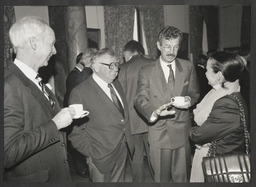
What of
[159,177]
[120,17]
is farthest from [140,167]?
[120,17]

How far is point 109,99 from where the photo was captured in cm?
280

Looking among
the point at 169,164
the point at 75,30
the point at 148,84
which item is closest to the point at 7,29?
the point at 75,30

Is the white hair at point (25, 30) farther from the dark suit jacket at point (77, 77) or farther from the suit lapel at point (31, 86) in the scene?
the dark suit jacket at point (77, 77)

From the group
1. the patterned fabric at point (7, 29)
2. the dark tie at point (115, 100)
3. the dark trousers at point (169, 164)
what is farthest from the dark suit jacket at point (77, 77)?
the dark trousers at point (169, 164)

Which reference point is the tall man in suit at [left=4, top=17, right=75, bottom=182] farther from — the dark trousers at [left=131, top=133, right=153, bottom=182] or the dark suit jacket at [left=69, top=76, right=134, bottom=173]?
the dark trousers at [left=131, top=133, right=153, bottom=182]

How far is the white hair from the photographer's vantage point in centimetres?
238

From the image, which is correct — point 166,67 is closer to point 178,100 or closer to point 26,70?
point 178,100

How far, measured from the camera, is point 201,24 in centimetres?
280

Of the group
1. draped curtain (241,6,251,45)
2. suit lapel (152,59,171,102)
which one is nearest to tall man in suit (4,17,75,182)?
suit lapel (152,59,171,102)

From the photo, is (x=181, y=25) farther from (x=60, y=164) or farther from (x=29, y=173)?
(x=29, y=173)

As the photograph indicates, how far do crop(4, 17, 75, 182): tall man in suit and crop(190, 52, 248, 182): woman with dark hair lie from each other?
1.18m

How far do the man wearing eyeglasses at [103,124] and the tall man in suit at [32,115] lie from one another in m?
0.31

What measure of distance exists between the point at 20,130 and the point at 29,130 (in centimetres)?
6

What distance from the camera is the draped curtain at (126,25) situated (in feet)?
9.14
